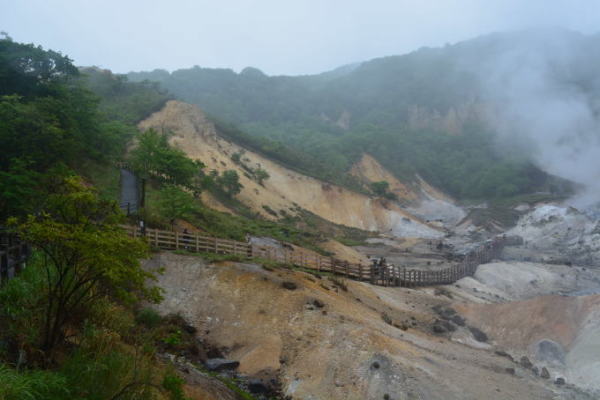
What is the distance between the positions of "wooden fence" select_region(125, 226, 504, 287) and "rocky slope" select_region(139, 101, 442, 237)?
1935cm

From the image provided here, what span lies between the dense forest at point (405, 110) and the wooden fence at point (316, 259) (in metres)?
41.7

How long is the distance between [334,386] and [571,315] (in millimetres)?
12813

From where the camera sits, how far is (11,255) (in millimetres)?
10836

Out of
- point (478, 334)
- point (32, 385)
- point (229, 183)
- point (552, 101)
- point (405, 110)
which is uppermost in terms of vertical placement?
point (552, 101)

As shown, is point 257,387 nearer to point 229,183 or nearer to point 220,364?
point 220,364

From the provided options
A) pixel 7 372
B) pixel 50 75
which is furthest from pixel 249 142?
pixel 7 372

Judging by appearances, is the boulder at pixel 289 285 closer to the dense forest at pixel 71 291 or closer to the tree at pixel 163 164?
the dense forest at pixel 71 291

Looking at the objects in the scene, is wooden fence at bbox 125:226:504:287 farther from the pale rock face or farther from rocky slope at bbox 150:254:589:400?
the pale rock face

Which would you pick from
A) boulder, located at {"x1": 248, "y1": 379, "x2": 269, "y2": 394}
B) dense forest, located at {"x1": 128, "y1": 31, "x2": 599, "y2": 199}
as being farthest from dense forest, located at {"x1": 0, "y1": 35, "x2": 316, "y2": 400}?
dense forest, located at {"x1": 128, "y1": 31, "x2": 599, "y2": 199}

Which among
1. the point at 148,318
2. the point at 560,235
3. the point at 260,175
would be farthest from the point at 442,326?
the point at 260,175

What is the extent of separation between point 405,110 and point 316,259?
12063 centimetres

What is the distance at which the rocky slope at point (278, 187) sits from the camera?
51125 mm

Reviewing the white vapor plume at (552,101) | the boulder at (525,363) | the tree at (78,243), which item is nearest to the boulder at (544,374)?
the boulder at (525,363)

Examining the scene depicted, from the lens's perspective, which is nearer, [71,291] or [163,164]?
[71,291]
